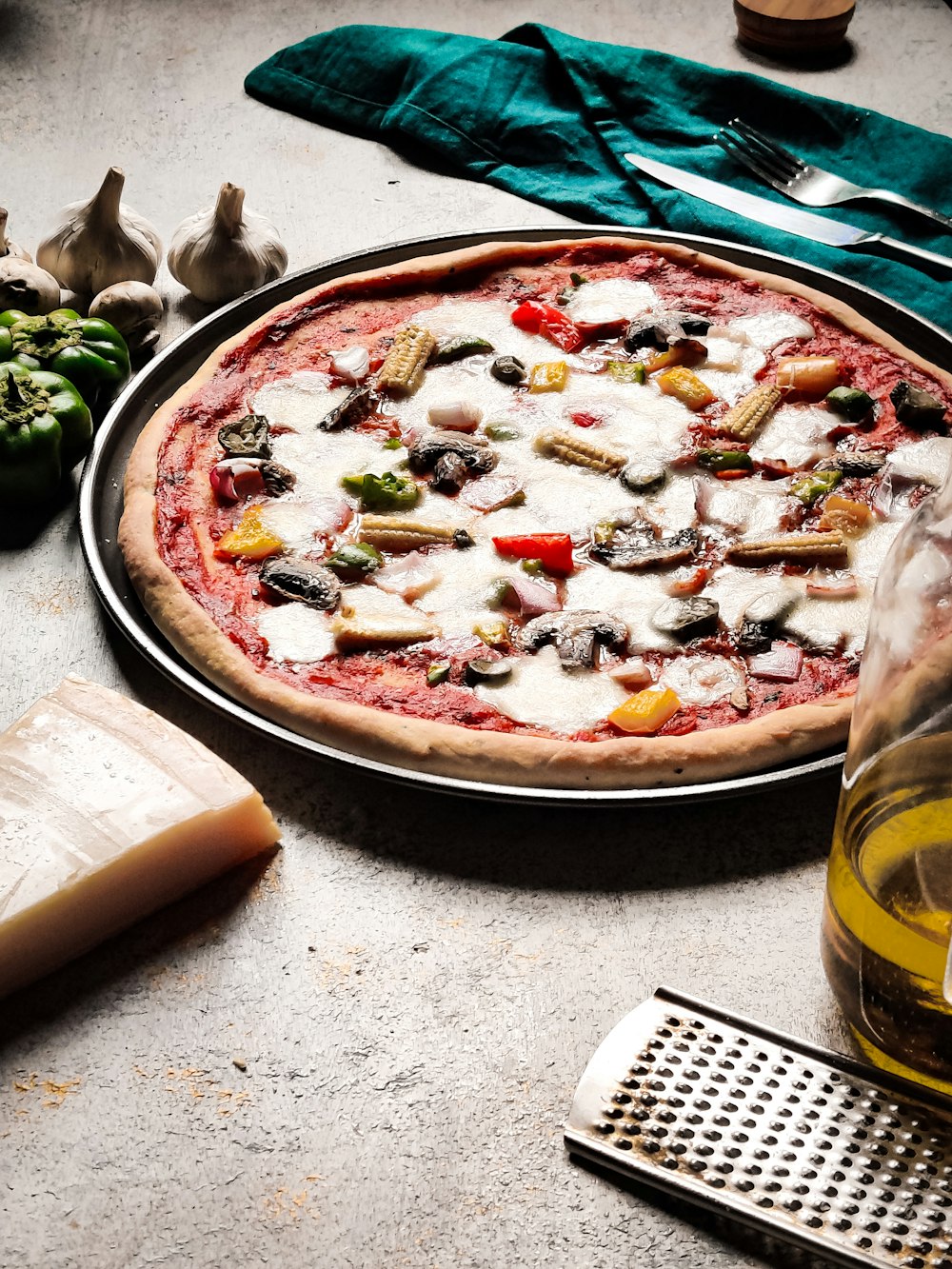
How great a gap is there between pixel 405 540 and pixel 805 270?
6.12 feet

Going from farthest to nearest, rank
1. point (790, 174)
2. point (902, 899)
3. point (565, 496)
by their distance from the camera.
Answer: point (790, 174)
point (565, 496)
point (902, 899)

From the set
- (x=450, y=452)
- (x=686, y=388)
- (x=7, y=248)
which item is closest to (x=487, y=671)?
(x=450, y=452)

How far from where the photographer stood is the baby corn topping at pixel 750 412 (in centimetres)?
377

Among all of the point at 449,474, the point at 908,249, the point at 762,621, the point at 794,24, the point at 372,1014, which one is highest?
the point at 794,24

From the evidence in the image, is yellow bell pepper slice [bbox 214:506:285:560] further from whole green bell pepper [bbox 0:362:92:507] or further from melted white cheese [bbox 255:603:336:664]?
whole green bell pepper [bbox 0:362:92:507]

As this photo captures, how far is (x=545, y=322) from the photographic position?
4.23 metres

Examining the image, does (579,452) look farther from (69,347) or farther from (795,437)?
(69,347)

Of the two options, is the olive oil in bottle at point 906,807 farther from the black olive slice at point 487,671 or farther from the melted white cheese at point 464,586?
the melted white cheese at point 464,586

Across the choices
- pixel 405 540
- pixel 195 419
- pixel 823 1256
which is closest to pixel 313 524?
pixel 405 540

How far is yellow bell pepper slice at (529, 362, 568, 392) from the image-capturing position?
3.98 meters

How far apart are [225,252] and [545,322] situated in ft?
3.60

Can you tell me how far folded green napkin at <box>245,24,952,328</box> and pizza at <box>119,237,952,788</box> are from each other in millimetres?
645

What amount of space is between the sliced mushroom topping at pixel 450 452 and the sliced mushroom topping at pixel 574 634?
0.65 metres

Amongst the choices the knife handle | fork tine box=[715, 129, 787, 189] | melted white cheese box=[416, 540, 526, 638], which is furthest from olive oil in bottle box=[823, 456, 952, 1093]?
fork tine box=[715, 129, 787, 189]
